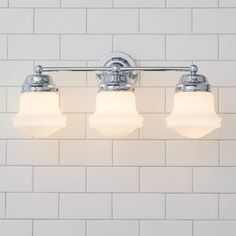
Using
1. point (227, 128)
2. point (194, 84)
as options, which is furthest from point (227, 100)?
point (194, 84)

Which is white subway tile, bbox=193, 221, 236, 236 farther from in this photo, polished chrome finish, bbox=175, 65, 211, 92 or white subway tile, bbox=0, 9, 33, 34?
white subway tile, bbox=0, 9, 33, 34

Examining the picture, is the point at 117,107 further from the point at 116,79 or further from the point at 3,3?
the point at 3,3

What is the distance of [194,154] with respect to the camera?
127 cm

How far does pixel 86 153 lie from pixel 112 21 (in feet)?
1.21

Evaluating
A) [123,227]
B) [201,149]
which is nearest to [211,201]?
[201,149]

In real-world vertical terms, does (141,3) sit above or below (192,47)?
above

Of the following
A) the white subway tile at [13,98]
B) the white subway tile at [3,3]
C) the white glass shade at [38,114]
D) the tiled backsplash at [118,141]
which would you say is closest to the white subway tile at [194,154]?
the tiled backsplash at [118,141]

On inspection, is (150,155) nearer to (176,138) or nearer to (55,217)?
(176,138)

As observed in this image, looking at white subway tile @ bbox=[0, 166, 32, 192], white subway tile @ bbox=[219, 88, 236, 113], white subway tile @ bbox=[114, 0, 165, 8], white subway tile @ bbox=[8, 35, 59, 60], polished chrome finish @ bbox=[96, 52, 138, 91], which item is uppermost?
white subway tile @ bbox=[114, 0, 165, 8]

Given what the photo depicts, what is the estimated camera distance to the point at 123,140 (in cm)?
128

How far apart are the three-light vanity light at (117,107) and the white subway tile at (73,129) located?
12cm

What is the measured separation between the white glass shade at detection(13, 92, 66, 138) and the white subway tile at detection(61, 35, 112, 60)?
0.18 metres

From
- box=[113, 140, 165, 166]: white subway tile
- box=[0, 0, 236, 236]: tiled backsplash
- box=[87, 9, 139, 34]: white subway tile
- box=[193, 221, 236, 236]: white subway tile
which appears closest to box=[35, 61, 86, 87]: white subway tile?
box=[0, 0, 236, 236]: tiled backsplash

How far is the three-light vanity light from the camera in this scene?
3.62 feet
